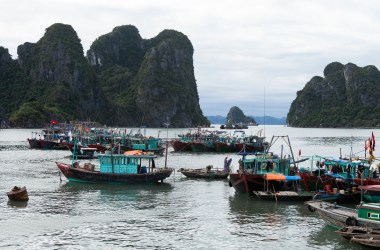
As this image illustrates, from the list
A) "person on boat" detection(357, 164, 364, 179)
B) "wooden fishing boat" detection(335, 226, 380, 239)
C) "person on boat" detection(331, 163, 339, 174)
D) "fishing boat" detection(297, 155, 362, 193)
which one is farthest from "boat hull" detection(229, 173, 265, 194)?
"wooden fishing boat" detection(335, 226, 380, 239)

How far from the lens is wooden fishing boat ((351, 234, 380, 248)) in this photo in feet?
76.3

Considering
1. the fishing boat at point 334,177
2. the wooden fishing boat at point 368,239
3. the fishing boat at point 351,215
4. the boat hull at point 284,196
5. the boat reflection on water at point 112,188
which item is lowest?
the boat reflection on water at point 112,188

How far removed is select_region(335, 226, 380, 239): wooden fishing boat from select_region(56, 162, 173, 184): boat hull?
24.2 metres

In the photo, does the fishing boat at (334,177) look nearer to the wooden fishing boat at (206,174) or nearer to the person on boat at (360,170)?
the person on boat at (360,170)

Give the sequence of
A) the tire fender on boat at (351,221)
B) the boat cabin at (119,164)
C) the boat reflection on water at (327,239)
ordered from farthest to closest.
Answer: the boat cabin at (119,164) → the tire fender on boat at (351,221) → the boat reflection on water at (327,239)

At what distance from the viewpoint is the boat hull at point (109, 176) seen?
45938mm

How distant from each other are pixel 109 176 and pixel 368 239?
2766cm

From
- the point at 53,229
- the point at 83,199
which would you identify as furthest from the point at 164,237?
the point at 83,199

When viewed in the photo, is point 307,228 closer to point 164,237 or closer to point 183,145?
point 164,237

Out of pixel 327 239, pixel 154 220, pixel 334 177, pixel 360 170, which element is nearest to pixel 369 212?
pixel 327 239

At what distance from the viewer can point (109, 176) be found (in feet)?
150

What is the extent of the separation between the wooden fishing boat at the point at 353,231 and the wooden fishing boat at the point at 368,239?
1.00ft

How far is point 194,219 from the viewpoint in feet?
102

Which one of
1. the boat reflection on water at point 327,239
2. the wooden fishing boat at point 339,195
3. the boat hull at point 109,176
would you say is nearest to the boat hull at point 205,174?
the boat hull at point 109,176
